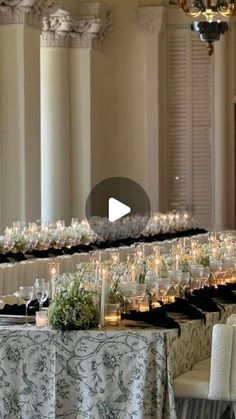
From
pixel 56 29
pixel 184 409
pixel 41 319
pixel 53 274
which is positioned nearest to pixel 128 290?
pixel 53 274

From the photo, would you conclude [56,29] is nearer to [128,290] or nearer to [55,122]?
[55,122]

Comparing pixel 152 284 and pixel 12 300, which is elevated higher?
pixel 152 284

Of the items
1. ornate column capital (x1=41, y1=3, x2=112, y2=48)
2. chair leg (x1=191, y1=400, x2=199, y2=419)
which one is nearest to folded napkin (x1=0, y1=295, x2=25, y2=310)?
chair leg (x1=191, y1=400, x2=199, y2=419)

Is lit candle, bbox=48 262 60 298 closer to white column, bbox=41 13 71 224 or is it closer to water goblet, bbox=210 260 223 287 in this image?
water goblet, bbox=210 260 223 287

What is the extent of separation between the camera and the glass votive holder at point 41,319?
249 inches

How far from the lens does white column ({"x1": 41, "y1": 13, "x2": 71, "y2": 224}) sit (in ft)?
55.8

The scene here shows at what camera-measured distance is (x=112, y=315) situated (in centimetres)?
635

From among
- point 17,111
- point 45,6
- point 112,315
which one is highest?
point 45,6

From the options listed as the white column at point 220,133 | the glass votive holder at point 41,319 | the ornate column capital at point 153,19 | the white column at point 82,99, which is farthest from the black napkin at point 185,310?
the ornate column capital at point 153,19

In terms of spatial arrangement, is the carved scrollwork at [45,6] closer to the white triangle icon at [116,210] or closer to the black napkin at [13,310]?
the white triangle icon at [116,210]

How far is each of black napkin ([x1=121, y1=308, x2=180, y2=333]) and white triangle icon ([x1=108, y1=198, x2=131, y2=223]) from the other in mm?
5942

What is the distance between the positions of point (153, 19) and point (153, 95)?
1210mm
